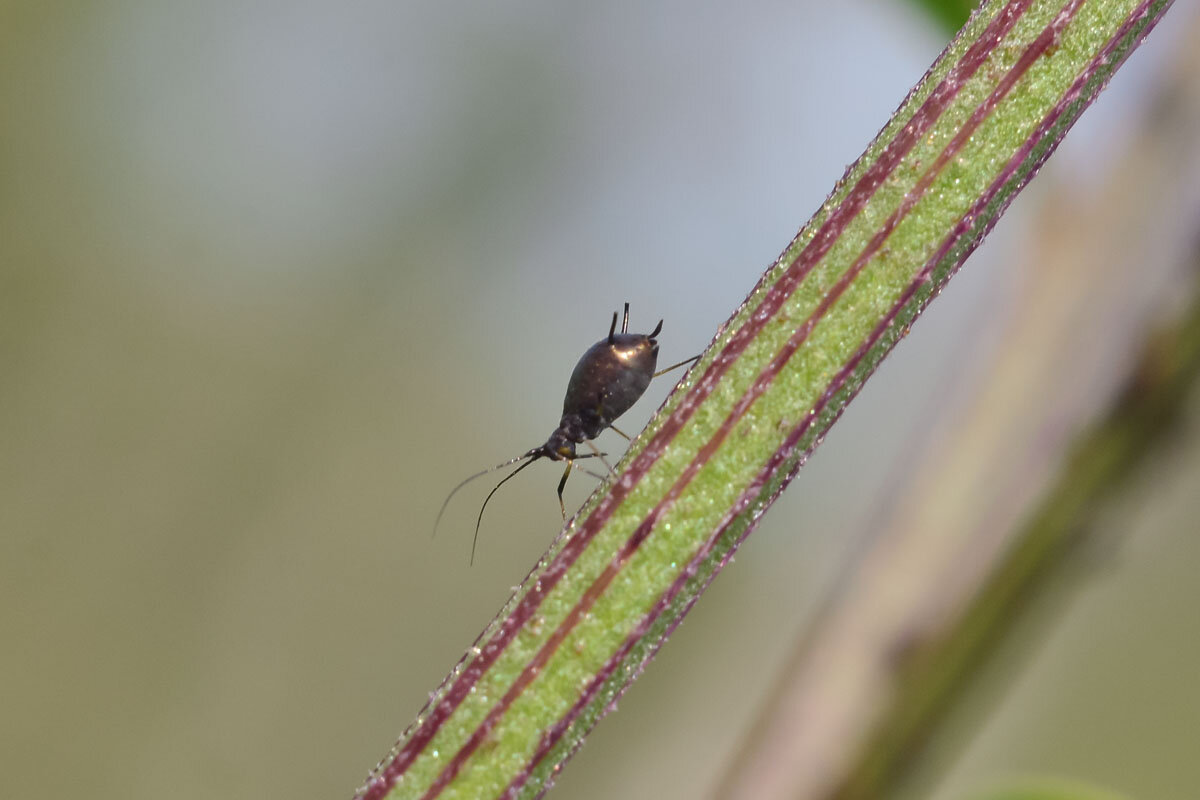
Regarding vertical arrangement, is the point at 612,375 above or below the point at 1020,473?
below

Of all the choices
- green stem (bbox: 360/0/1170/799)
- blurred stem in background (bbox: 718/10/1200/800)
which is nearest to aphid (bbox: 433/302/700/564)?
blurred stem in background (bbox: 718/10/1200/800)

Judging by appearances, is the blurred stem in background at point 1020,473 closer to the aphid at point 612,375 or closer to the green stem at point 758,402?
the green stem at point 758,402

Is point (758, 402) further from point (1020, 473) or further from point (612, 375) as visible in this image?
point (612, 375)

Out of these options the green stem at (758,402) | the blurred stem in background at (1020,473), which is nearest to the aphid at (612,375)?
the blurred stem in background at (1020,473)

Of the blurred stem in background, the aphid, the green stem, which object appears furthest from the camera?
the aphid

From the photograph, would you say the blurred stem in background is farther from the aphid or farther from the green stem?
the aphid

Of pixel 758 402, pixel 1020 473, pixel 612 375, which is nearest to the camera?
pixel 758 402

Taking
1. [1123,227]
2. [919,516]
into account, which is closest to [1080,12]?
[1123,227]

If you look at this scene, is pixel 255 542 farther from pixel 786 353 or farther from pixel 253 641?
pixel 786 353

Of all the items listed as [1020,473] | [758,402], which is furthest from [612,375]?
[758,402]
